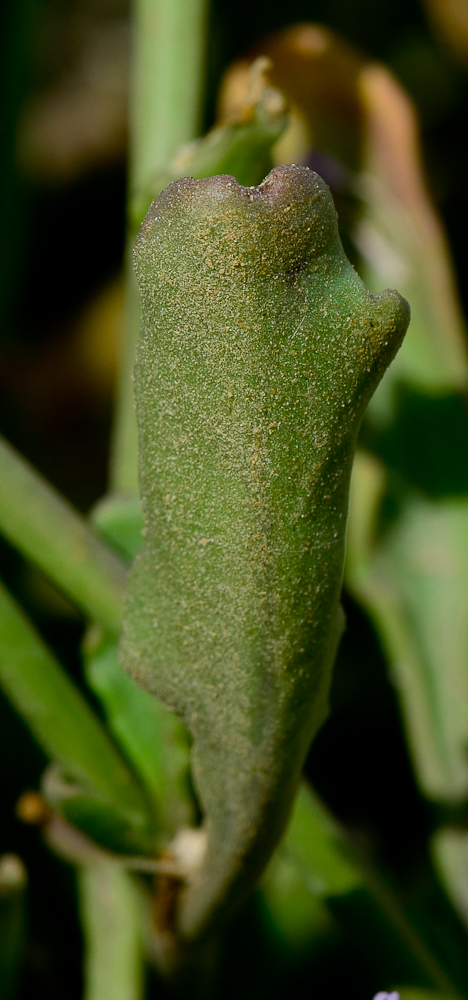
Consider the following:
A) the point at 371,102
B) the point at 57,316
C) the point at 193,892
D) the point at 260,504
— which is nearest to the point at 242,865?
the point at 193,892

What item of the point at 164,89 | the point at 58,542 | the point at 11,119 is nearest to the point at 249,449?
the point at 58,542

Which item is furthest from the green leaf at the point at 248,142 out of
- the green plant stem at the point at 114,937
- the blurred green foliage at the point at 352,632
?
the green plant stem at the point at 114,937

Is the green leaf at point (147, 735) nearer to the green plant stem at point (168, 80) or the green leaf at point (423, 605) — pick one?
the green leaf at point (423, 605)

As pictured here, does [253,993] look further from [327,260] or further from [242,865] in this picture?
[327,260]

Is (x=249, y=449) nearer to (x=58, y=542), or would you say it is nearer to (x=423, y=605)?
(x=58, y=542)

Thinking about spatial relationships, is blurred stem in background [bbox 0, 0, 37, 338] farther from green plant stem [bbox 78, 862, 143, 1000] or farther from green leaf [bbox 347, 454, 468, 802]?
green plant stem [bbox 78, 862, 143, 1000]

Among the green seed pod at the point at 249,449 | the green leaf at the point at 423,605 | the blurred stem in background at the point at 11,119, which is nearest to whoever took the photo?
the green seed pod at the point at 249,449

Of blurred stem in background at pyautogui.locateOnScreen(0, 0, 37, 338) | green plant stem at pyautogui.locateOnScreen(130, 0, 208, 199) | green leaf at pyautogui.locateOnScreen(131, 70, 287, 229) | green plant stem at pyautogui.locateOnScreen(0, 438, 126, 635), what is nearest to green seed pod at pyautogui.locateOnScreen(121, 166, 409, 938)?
green plant stem at pyautogui.locateOnScreen(0, 438, 126, 635)
